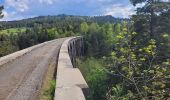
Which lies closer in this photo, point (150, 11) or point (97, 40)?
point (150, 11)

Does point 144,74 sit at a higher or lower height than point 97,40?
higher

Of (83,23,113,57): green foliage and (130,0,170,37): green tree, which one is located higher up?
(130,0,170,37): green tree

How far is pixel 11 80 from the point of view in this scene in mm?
17266

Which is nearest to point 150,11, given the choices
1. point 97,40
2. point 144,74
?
point 144,74

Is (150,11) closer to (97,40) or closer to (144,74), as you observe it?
(144,74)

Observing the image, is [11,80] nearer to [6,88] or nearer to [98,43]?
[6,88]


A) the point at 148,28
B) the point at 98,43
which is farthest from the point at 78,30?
the point at 148,28

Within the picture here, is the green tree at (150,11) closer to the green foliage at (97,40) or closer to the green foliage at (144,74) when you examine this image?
the green foliage at (144,74)

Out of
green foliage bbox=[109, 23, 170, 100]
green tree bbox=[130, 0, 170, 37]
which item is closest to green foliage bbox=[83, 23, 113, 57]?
green tree bbox=[130, 0, 170, 37]

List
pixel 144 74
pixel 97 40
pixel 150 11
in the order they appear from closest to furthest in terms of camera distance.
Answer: pixel 144 74
pixel 150 11
pixel 97 40

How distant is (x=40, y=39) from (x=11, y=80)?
104 m

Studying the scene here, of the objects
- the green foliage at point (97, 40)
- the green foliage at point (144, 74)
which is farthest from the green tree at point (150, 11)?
the green foliage at point (97, 40)

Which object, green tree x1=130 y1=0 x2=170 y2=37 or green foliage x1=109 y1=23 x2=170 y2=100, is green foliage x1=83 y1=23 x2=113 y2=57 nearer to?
green tree x1=130 y1=0 x2=170 y2=37

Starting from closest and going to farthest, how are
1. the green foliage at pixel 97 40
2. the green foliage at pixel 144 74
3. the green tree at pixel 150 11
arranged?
the green foliage at pixel 144 74, the green tree at pixel 150 11, the green foliage at pixel 97 40
